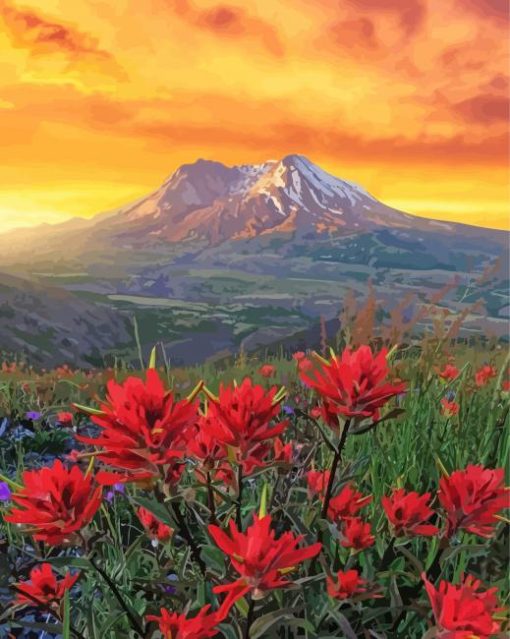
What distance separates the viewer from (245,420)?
1.18m

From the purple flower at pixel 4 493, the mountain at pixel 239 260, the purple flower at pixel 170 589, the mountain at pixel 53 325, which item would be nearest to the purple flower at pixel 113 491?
the purple flower at pixel 4 493

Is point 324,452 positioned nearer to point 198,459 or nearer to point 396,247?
point 198,459

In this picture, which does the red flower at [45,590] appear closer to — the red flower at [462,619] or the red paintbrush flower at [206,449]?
the red paintbrush flower at [206,449]

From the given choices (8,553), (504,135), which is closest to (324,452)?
(8,553)

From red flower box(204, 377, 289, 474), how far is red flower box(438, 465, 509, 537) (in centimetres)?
36

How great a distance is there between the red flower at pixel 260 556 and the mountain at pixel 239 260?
246 cm

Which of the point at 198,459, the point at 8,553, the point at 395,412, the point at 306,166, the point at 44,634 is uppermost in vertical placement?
the point at 306,166

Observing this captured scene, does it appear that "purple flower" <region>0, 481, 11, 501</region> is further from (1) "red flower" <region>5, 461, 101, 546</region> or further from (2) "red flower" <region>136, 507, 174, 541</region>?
(1) "red flower" <region>5, 461, 101, 546</region>

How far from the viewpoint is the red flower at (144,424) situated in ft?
3.59

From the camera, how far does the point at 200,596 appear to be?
129 centimetres

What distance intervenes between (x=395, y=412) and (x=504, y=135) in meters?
4.54

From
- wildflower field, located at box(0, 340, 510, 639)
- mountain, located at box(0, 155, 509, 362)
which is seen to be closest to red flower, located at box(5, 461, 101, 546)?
wildflower field, located at box(0, 340, 510, 639)

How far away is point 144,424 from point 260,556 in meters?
0.25

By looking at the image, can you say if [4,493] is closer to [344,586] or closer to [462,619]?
[344,586]
